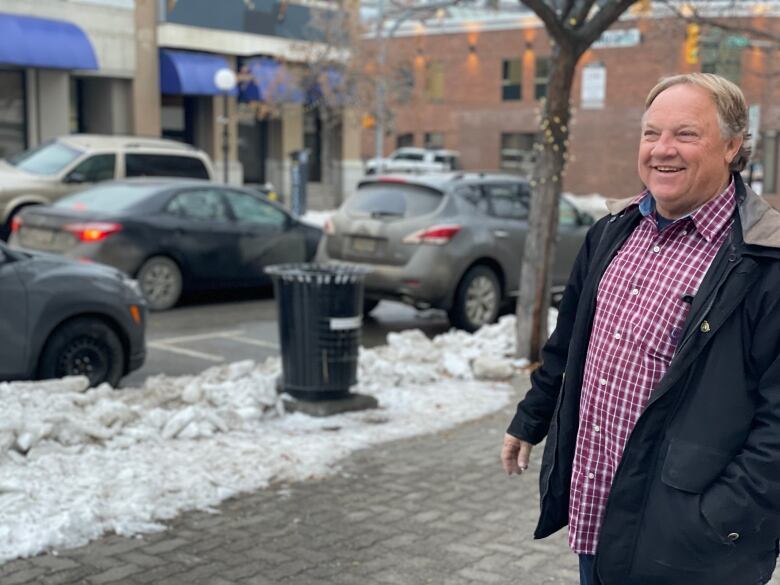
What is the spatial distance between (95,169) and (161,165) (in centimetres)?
113

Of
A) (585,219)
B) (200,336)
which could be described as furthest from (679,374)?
(585,219)

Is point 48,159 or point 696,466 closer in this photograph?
point 696,466

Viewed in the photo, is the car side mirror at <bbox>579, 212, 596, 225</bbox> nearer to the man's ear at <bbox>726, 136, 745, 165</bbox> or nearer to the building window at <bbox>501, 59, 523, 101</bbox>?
the man's ear at <bbox>726, 136, 745, 165</bbox>

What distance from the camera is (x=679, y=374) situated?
97.4 inches

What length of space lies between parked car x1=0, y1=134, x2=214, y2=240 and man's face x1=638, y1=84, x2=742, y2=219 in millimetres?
14674

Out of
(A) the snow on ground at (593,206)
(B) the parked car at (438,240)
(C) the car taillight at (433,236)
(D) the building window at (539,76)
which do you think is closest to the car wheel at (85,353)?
(A) the snow on ground at (593,206)

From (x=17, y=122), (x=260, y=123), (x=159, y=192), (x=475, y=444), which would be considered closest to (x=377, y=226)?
(x=159, y=192)

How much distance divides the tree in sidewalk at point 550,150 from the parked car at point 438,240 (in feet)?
7.42

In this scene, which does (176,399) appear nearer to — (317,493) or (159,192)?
(317,493)

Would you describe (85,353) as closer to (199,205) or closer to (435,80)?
(199,205)

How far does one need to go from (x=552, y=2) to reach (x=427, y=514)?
20.6 ft

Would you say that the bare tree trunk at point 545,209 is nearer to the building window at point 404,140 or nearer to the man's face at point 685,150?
the man's face at point 685,150

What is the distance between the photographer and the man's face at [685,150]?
8.46 ft

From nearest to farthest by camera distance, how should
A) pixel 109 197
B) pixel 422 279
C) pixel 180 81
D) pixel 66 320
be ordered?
pixel 66 320
pixel 422 279
pixel 109 197
pixel 180 81
